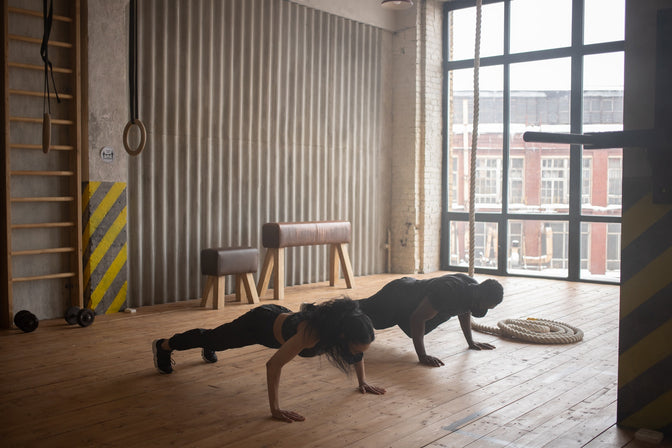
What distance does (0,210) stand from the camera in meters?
5.04

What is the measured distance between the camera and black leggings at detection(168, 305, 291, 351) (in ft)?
11.1

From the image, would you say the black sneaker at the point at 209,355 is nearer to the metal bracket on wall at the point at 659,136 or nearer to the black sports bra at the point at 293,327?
the black sports bra at the point at 293,327

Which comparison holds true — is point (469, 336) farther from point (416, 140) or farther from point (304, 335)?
point (416, 140)

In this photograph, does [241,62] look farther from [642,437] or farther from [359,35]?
[642,437]

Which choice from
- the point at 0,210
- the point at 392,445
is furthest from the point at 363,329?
the point at 0,210

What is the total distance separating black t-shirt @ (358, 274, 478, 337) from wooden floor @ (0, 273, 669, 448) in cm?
27

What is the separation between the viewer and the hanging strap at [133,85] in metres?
4.95

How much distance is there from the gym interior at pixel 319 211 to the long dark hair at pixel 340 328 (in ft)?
1.14

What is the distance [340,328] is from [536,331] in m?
2.53

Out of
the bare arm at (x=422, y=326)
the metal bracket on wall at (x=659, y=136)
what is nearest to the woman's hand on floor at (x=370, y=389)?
the bare arm at (x=422, y=326)

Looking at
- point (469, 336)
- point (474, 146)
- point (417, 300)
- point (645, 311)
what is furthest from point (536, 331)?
point (645, 311)

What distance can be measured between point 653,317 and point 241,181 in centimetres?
483

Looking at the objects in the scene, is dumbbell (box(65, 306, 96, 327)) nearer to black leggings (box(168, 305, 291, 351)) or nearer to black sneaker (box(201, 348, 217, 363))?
black sneaker (box(201, 348, 217, 363))

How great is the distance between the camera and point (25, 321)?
4.88 meters
